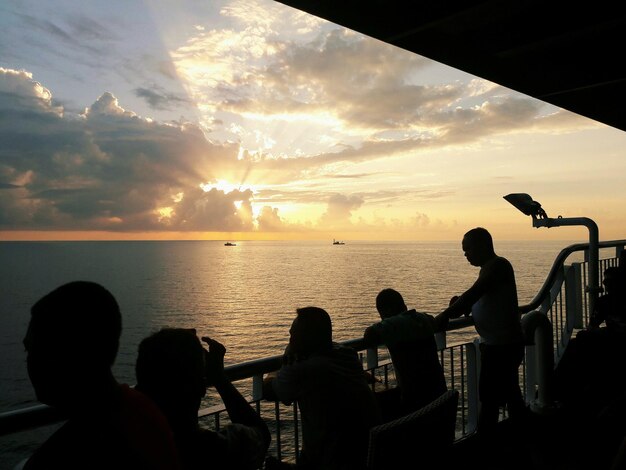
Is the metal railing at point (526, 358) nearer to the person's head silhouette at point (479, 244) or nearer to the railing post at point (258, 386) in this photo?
the railing post at point (258, 386)

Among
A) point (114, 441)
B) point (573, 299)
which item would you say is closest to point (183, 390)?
point (114, 441)

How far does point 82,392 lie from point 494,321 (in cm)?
332

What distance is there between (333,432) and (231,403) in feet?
2.17

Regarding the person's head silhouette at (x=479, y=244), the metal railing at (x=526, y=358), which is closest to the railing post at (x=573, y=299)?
the metal railing at (x=526, y=358)

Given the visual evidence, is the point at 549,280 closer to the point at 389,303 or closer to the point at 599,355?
the point at 599,355

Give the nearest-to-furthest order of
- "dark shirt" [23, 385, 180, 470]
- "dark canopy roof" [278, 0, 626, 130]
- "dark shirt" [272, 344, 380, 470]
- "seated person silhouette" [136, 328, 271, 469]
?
1. "dark shirt" [23, 385, 180, 470]
2. "seated person silhouette" [136, 328, 271, 469]
3. "dark shirt" [272, 344, 380, 470]
4. "dark canopy roof" [278, 0, 626, 130]

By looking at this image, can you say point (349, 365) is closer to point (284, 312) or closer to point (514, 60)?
point (514, 60)

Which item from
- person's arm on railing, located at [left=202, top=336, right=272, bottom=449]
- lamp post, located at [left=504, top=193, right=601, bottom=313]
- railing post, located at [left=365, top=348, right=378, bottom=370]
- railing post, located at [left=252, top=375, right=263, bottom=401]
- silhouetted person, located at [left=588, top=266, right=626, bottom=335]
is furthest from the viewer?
lamp post, located at [left=504, top=193, right=601, bottom=313]

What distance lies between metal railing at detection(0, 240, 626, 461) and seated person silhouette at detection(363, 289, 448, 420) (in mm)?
161

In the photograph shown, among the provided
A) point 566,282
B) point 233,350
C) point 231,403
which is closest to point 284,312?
point 233,350

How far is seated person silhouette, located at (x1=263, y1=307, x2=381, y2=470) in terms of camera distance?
95.1 inches

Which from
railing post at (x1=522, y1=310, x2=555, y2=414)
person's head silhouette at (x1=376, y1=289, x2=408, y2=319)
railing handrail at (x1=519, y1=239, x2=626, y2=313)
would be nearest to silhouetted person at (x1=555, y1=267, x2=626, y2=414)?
railing post at (x1=522, y1=310, x2=555, y2=414)

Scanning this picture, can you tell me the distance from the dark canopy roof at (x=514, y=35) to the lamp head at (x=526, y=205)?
1683mm

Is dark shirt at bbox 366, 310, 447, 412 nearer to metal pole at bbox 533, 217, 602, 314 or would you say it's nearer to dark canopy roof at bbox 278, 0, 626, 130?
dark canopy roof at bbox 278, 0, 626, 130
